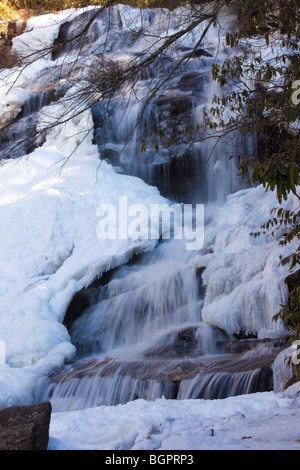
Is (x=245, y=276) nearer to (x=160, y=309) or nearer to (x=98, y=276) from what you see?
(x=160, y=309)

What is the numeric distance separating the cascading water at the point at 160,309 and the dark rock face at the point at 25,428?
213 centimetres

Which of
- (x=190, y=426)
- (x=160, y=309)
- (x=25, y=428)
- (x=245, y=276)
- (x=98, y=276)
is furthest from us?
(x=98, y=276)

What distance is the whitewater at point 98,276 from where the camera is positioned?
333 centimetres

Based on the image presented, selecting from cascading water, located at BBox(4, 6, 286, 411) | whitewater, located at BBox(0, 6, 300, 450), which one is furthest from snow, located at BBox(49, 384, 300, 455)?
cascading water, located at BBox(4, 6, 286, 411)

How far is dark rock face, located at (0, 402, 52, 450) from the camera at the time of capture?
277 cm

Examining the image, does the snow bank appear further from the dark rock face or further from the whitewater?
the dark rock face

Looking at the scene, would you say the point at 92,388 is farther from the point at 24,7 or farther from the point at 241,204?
the point at 24,7

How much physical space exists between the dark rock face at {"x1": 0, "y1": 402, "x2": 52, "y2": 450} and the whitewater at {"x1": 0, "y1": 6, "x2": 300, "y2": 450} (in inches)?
10.0

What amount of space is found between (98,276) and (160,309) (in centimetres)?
147

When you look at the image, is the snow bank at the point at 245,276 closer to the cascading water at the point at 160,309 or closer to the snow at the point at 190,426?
the cascading water at the point at 160,309

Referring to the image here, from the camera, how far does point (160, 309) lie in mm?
7816

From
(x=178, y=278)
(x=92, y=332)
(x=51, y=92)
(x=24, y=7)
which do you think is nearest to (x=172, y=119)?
(x=51, y=92)

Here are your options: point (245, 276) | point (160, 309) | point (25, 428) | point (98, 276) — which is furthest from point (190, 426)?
point (98, 276)

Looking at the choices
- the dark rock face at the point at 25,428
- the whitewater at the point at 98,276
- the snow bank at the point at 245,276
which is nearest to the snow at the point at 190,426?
the whitewater at the point at 98,276
